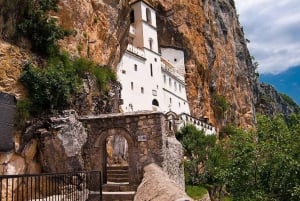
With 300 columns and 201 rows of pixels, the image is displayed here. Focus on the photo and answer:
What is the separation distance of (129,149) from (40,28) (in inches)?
314

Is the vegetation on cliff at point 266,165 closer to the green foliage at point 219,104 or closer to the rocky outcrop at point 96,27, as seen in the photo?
the rocky outcrop at point 96,27

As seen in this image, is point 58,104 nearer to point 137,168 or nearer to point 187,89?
point 137,168

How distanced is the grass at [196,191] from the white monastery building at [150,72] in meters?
10.3

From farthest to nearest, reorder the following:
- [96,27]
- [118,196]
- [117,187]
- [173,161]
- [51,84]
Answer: [96,27]
[173,161]
[51,84]
[117,187]
[118,196]

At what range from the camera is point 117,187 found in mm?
16188

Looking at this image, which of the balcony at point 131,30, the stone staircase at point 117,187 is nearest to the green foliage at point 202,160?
the balcony at point 131,30

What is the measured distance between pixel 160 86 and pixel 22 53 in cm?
3070

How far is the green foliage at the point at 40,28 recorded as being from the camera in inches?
749

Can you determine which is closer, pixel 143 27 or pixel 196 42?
pixel 143 27

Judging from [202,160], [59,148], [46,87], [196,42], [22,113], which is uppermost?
[196,42]

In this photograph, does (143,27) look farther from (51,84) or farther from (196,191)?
(51,84)

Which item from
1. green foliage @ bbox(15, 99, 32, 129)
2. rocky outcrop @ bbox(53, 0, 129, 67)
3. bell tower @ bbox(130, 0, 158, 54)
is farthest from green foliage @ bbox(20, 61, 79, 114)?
bell tower @ bbox(130, 0, 158, 54)

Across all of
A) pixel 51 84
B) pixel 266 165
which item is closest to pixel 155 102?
pixel 51 84

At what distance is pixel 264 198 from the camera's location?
52.9 ft
